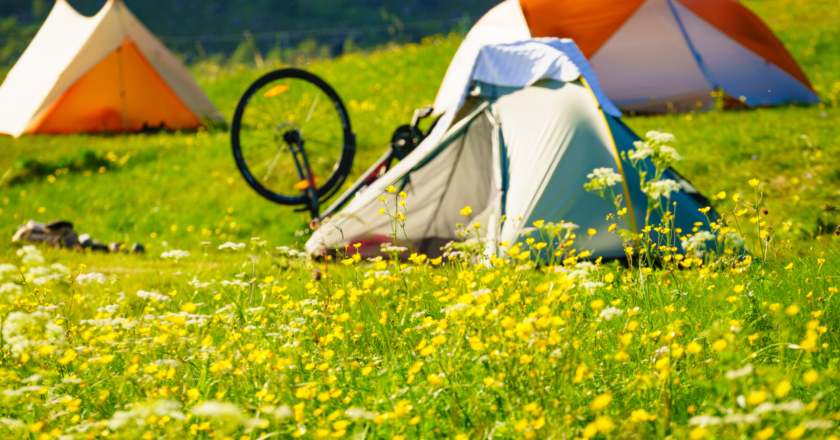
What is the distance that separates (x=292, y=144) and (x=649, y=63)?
5.92 meters

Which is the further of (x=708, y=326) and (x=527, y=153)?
(x=527, y=153)

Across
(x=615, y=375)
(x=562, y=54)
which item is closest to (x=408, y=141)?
(x=562, y=54)

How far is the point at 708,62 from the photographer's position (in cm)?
909

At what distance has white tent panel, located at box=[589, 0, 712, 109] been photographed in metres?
9.12

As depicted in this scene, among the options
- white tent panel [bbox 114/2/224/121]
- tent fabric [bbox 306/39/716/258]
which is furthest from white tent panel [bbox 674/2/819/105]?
white tent panel [bbox 114/2/224/121]

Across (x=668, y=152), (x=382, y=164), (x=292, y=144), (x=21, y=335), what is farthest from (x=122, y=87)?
(x=668, y=152)

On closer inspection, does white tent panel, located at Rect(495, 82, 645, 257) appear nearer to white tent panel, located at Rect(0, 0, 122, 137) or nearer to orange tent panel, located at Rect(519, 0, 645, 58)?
orange tent panel, located at Rect(519, 0, 645, 58)

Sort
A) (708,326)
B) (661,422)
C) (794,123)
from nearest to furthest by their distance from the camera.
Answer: (661,422), (708,326), (794,123)

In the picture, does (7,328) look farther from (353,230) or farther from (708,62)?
(708,62)

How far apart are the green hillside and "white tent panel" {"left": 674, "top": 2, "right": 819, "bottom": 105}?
0.53 m

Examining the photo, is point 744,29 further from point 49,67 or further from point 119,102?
point 49,67

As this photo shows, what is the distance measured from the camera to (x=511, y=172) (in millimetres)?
4719

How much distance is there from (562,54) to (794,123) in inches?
170

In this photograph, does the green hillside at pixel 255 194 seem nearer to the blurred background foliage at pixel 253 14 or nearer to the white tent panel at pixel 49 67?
the white tent panel at pixel 49 67
